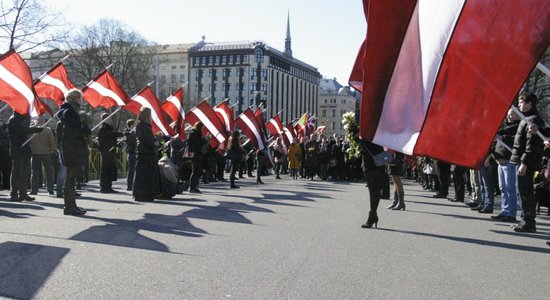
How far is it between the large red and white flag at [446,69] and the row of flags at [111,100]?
7734mm

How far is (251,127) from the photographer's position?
2183 centimetres

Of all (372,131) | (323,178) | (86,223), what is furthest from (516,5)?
(323,178)

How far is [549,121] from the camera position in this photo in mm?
45156

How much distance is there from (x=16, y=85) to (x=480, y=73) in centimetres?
889

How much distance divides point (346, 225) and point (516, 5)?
19.7 feet

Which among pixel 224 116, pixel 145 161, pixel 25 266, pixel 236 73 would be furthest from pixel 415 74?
pixel 236 73

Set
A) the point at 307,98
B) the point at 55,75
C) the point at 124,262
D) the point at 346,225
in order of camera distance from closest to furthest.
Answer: the point at 124,262 < the point at 346,225 < the point at 55,75 < the point at 307,98

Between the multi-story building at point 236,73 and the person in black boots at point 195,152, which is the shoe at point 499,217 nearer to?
→ the person in black boots at point 195,152

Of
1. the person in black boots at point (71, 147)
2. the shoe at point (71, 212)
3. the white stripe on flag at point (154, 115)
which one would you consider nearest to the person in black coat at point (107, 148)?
the white stripe on flag at point (154, 115)

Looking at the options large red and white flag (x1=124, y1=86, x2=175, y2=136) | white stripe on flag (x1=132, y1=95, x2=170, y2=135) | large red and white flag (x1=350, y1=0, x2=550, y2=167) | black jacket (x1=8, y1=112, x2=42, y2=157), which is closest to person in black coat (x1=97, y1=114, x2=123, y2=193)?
large red and white flag (x1=124, y1=86, x2=175, y2=136)

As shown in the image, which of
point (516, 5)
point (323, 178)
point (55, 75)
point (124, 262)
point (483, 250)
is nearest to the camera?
point (516, 5)

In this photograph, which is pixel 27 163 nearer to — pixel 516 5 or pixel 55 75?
pixel 55 75

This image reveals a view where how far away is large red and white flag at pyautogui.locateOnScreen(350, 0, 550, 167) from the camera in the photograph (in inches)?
180

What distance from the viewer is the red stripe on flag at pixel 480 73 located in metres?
4.49
